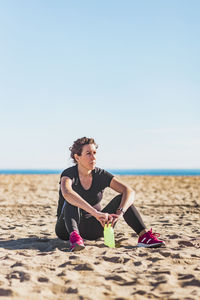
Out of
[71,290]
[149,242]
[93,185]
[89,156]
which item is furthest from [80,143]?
[71,290]

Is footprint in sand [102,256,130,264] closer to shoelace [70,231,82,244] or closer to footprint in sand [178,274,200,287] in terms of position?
shoelace [70,231,82,244]

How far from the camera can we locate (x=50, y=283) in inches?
110

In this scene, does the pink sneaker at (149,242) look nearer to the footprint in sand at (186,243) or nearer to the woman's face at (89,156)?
the footprint in sand at (186,243)

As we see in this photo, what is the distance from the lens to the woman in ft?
13.2

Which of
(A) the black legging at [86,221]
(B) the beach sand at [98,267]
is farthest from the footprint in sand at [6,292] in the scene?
(A) the black legging at [86,221]

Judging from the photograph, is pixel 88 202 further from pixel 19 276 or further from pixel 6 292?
pixel 6 292

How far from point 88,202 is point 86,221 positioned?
0.23 m

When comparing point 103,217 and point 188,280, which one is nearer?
point 188,280

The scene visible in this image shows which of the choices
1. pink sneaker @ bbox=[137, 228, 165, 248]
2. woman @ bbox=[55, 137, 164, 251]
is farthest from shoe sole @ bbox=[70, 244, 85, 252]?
pink sneaker @ bbox=[137, 228, 165, 248]

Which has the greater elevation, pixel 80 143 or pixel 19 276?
pixel 80 143

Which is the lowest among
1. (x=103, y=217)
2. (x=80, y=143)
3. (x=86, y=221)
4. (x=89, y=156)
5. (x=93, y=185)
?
(x=86, y=221)

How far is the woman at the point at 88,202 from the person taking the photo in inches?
158

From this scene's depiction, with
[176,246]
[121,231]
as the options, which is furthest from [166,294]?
[121,231]

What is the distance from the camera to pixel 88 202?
432 cm
